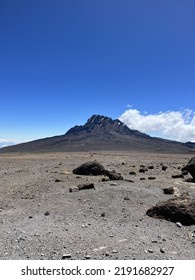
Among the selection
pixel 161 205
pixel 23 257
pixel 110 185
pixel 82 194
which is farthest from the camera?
pixel 110 185

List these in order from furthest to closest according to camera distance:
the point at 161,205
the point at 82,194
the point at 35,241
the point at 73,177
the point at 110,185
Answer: the point at 73,177, the point at 110,185, the point at 82,194, the point at 161,205, the point at 35,241

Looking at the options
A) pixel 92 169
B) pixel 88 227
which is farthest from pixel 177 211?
pixel 92 169

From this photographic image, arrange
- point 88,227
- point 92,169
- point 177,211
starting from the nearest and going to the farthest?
point 88,227 < point 177,211 < point 92,169

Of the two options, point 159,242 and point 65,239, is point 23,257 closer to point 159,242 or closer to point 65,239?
point 65,239

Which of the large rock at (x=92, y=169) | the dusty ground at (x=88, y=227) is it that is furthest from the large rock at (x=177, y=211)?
the large rock at (x=92, y=169)

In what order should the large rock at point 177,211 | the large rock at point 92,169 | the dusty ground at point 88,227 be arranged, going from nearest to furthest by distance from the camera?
the dusty ground at point 88,227, the large rock at point 177,211, the large rock at point 92,169

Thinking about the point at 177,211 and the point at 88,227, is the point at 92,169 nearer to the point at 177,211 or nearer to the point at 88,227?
the point at 177,211

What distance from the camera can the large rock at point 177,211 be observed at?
37.5ft

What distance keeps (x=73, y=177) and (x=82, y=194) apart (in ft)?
19.7

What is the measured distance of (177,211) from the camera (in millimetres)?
11695

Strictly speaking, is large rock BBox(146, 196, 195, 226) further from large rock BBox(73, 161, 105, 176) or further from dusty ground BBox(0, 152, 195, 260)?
large rock BBox(73, 161, 105, 176)

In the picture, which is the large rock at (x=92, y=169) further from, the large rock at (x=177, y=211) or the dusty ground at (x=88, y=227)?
the large rock at (x=177, y=211)

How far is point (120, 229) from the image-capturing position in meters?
10.5
